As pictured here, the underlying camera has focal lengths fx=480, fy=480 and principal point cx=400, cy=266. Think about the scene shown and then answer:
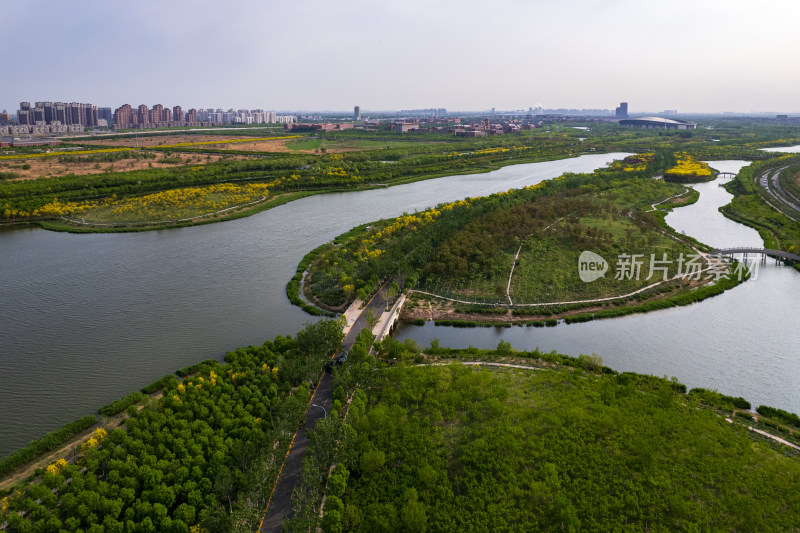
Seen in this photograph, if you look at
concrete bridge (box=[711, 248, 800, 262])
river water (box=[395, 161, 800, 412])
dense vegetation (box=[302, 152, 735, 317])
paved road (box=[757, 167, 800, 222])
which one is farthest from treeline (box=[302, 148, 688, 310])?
paved road (box=[757, 167, 800, 222])

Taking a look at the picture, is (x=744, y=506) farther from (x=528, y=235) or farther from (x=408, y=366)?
(x=528, y=235)

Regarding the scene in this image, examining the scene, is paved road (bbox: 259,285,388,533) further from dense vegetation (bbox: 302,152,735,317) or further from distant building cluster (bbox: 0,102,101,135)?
distant building cluster (bbox: 0,102,101,135)

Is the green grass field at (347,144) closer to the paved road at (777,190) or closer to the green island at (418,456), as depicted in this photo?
the paved road at (777,190)

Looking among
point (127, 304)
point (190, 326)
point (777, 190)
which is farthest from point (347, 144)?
point (190, 326)

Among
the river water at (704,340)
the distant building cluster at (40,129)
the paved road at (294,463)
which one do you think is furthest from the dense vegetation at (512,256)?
the distant building cluster at (40,129)

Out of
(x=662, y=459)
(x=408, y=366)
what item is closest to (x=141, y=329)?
(x=408, y=366)

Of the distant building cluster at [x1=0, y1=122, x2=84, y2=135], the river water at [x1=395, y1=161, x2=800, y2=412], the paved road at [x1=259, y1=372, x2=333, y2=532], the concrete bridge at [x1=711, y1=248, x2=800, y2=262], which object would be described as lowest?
the paved road at [x1=259, y1=372, x2=333, y2=532]
